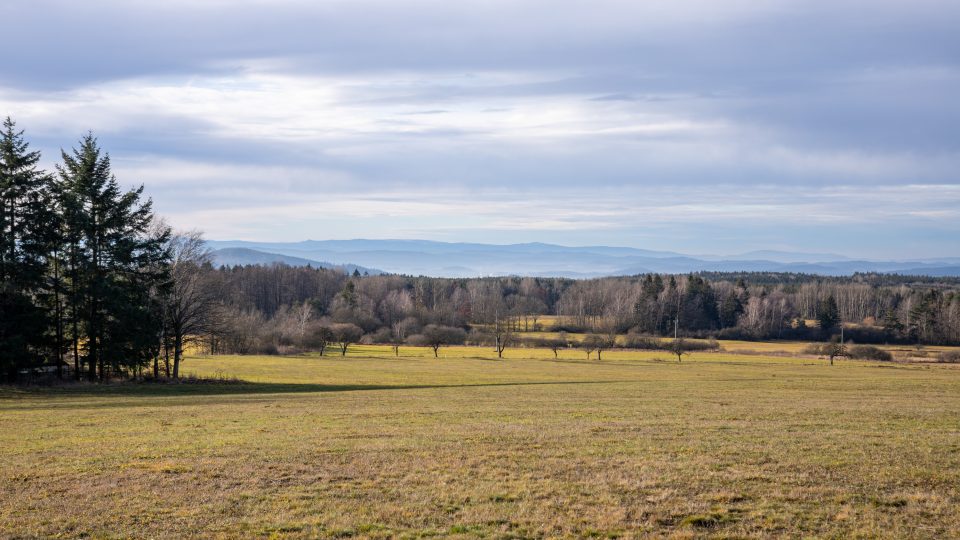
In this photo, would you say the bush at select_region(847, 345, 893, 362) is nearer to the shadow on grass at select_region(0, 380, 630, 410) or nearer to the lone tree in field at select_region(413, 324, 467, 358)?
the lone tree in field at select_region(413, 324, 467, 358)

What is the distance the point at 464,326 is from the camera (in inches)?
5615

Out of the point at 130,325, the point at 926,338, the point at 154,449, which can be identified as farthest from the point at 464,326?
the point at 154,449

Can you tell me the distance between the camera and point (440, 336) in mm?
109688

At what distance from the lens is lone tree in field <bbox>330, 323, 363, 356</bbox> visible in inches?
3958

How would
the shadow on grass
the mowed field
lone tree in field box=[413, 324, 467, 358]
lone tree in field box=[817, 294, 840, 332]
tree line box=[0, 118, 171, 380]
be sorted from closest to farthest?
the mowed field
the shadow on grass
tree line box=[0, 118, 171, 380]
lone tree in field box=[413, 324, 467, 358]
lone tree in field box=[817, 294, 840, 332]

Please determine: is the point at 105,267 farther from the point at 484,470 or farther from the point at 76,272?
the point at 484,470

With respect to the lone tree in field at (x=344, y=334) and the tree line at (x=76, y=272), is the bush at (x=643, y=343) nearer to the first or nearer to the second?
the lone tree in field at (x=344, y=334)

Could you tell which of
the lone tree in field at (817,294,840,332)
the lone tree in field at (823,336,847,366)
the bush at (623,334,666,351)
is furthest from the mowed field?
the lone tree in field at (817,294,840,332)

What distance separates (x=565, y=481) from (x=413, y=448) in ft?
16.4

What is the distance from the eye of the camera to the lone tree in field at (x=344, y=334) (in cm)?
10053

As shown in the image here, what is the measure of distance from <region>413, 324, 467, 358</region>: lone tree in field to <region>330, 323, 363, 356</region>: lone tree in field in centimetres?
1010

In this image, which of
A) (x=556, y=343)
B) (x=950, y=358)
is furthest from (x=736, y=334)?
(x=950, y=358)

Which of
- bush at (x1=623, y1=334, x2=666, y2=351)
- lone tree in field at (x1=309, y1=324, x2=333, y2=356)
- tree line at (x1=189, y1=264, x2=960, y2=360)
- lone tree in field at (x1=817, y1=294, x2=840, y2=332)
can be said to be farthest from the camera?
lone tree in field at (x1=817, y1=294, x2=840, y2=332)

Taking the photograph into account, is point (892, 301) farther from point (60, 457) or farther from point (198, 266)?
point (60, 457)
